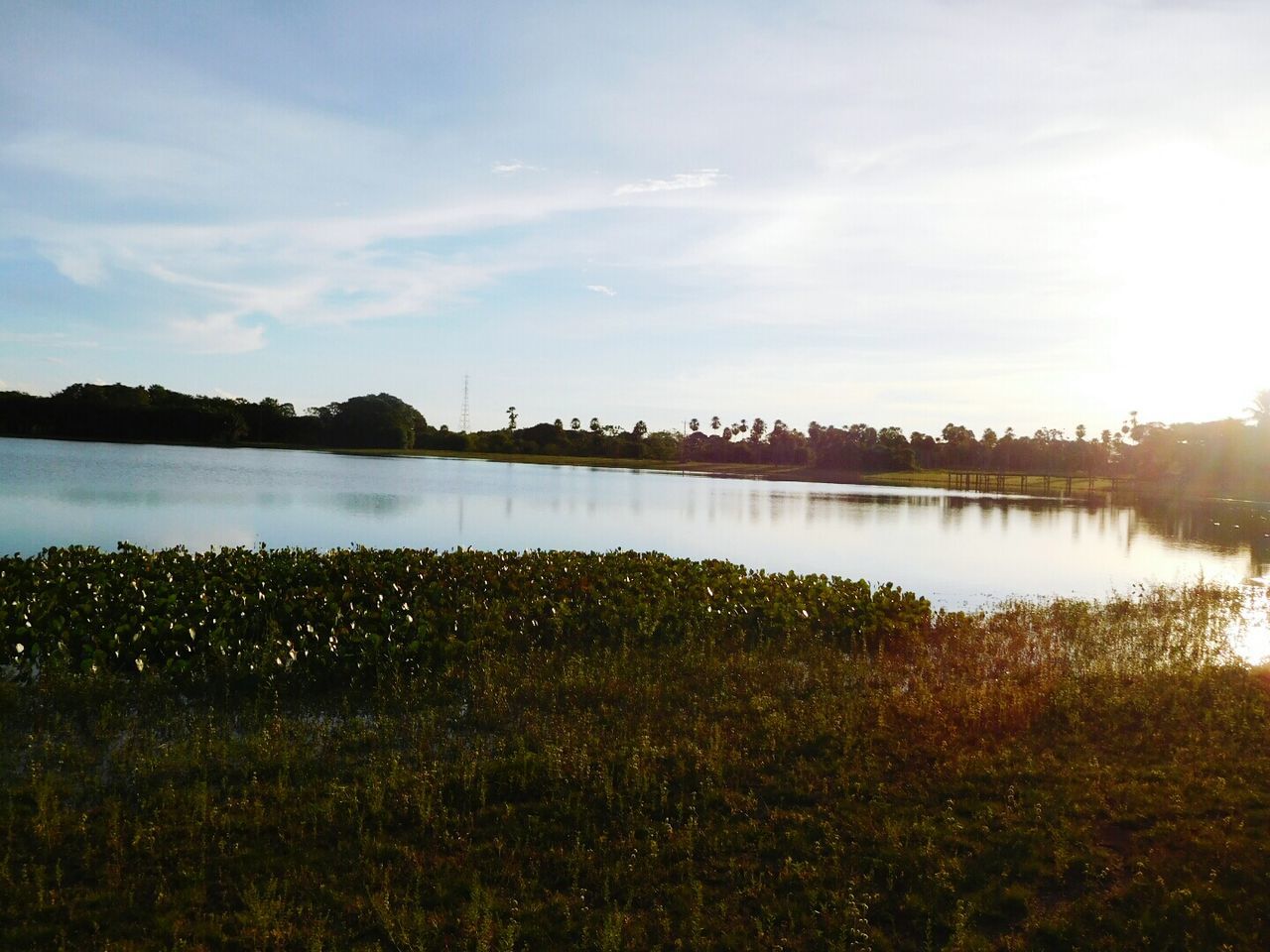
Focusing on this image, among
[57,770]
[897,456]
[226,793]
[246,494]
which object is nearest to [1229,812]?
[226,793]

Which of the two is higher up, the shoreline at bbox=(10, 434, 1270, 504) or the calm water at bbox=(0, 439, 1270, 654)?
the shoreline at bbox=(10, 434, 1270, 504)

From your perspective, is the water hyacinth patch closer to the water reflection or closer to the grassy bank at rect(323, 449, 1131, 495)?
the water reflection

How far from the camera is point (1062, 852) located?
274 inches

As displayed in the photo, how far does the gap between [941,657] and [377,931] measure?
1086 cm

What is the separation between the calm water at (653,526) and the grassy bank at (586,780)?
1005 centimetres

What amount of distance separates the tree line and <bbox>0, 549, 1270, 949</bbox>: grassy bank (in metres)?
84.8

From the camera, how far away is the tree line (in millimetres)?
87312

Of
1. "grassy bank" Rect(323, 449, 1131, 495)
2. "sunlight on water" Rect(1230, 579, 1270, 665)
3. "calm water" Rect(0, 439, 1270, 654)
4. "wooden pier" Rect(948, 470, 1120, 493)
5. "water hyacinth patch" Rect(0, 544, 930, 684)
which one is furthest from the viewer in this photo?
"grassy bank" Rect(323, 449, 1131, 495)

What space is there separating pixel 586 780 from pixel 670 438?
143784 millimetres

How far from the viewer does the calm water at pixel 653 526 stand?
→ 25.8m

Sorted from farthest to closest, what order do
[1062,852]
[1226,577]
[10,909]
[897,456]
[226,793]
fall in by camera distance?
[897,456]
[1226,577]
[226,793]
[1062,852]
[10,909]

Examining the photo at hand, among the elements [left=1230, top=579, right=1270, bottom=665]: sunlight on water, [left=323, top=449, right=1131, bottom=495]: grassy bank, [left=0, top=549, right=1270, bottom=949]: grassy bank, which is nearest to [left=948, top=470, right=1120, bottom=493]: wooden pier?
[left=323, top=449, right=1131, bottom=495]: grassy bank

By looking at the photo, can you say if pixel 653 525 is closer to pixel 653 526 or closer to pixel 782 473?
pixel 653 526

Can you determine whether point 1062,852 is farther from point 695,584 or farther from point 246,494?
point 246,494
